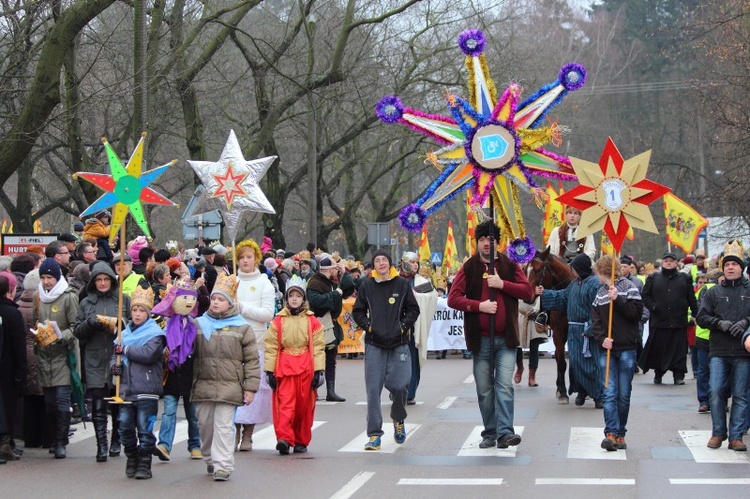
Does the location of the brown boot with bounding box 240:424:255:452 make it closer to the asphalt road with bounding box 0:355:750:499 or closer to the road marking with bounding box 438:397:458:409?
the asphalt road with bounding box 0:355:750:499

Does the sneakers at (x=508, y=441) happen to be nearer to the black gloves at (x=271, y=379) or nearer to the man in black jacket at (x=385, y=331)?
the man in black jacket at (x=385, y=331)

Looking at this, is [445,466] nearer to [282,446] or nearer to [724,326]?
[282,446]

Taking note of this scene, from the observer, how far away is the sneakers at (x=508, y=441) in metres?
12.1

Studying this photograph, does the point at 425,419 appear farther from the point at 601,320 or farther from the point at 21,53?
the point at 21,53

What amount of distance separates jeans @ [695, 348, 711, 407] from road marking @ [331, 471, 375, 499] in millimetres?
5795

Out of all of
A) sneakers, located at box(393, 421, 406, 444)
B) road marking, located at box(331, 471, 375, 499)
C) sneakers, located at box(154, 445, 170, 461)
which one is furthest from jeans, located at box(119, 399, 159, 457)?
sneakers, located at box(393, 421, 406, 444)

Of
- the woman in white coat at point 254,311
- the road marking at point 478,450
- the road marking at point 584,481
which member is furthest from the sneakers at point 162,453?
the road marking at point 584,481

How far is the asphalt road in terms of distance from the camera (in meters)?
10.2

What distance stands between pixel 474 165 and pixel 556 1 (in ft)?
191

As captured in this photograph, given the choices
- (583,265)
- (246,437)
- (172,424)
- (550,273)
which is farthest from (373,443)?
(550,273)

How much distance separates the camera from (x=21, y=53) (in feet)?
73.5

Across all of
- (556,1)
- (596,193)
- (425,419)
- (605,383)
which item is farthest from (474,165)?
(556,1)

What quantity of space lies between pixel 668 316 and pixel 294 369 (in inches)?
326

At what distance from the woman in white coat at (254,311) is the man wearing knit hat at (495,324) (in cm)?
202
